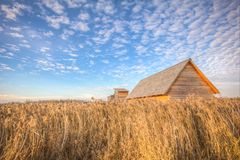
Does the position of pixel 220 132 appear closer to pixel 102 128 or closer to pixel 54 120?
pixel 102 128

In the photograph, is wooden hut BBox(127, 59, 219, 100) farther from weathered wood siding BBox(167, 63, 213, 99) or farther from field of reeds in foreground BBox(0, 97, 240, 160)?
field of reeds in foreground BBox(0, 97, 240, 160)

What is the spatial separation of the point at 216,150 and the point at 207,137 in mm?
389

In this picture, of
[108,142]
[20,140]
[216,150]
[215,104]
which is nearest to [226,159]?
[216,150]

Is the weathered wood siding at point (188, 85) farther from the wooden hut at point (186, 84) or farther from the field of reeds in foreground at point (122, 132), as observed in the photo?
the field of reeds in foreground at point (122, 132)

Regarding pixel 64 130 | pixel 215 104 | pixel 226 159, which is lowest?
pixel 226 159

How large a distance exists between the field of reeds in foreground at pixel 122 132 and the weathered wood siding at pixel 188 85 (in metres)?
14.9

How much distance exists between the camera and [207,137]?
4703 millimetres

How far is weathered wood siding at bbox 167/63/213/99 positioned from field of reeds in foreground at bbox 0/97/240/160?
585 inches

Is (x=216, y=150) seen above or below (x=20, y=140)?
below

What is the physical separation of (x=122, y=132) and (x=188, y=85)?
17.7 metres

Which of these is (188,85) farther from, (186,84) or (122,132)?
(122,132)

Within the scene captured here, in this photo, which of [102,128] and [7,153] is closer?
[7,153]

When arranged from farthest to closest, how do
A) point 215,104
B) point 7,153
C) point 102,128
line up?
1. point 215,104
2. point 102,128
3. point 7,153

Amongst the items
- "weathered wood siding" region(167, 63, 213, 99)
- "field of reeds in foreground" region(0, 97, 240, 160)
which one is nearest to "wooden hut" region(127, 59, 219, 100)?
"weathered wood siding" region(167, 63, 213, 99)
